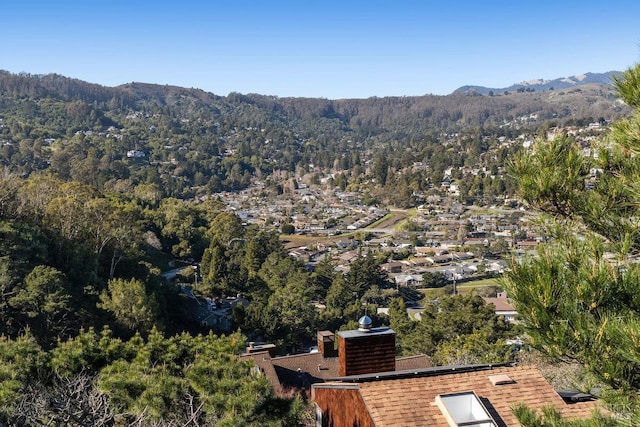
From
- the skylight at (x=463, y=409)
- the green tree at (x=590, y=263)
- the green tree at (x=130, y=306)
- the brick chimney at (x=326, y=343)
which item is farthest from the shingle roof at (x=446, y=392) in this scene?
the green tree at (x=130, y=306)

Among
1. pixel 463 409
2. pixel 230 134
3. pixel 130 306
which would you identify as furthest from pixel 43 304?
pixel 230 134

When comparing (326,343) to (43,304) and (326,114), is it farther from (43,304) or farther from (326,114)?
(326,114)

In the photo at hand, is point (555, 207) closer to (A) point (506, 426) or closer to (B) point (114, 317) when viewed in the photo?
(A) point (506, 426)

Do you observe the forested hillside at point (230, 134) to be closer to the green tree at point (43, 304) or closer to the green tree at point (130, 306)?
the green tree at point (130, 306)

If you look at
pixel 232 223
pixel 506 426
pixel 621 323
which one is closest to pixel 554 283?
pixel 621 323

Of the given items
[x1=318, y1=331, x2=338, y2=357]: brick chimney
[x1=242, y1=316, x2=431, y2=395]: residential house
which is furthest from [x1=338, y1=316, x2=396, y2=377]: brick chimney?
[x1=318, y1=331, x2=338, y2=357]: brick chimney

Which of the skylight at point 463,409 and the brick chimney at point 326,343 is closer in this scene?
the skylight at point 463,409
